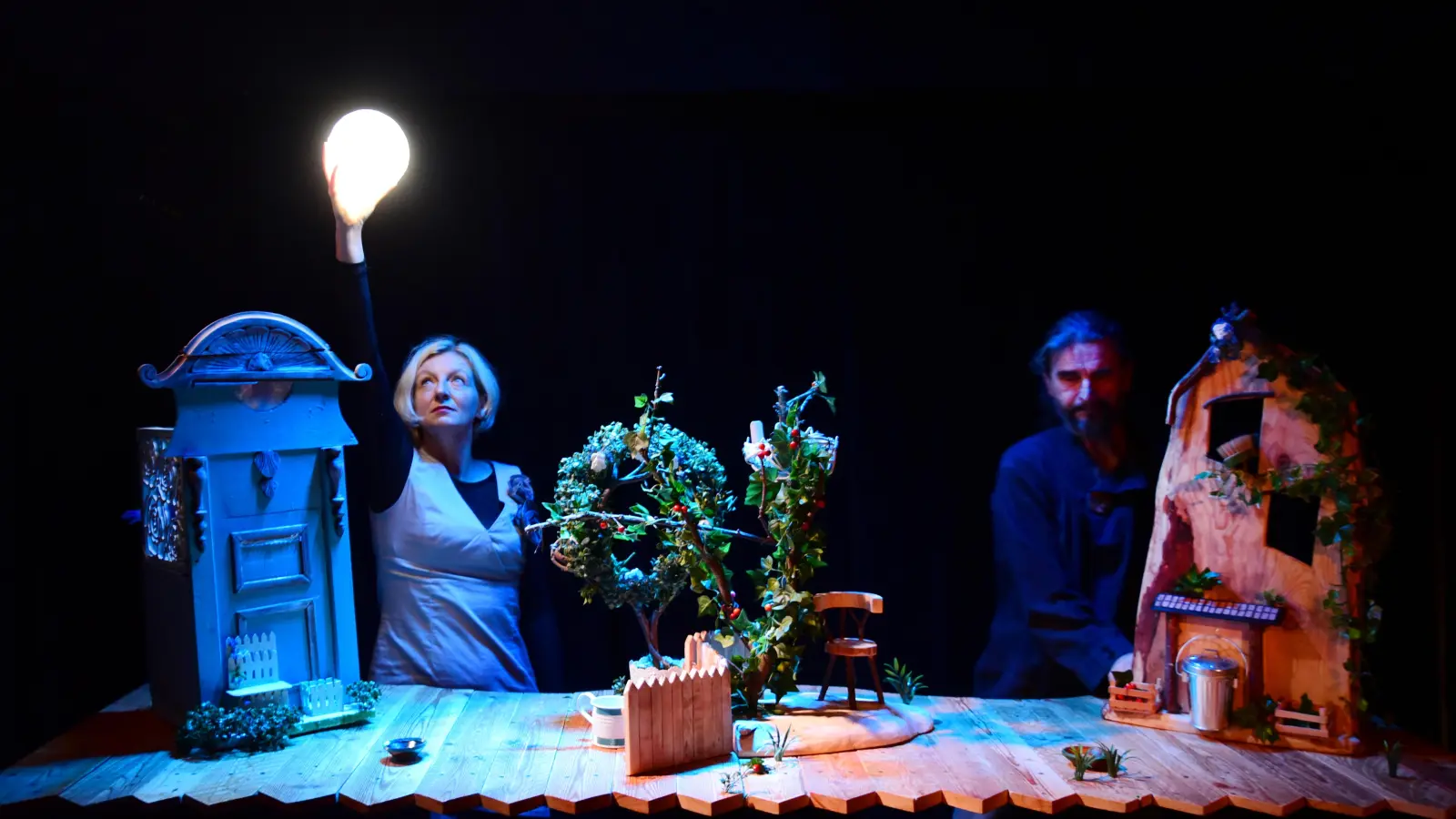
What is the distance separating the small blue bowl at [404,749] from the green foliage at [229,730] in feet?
1.53

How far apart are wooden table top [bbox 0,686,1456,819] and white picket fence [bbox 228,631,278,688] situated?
0.94 feet

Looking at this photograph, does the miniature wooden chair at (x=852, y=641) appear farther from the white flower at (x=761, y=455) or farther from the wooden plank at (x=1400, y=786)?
the wooden plank at (x=1400, y=786)

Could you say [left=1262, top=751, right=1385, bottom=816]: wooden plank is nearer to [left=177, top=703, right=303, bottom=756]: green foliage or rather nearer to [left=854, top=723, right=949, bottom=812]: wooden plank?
[left=854, top=723, right=949, bottom=812]: wooden plank

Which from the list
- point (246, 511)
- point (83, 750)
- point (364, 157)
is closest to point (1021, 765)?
point (246, 511)

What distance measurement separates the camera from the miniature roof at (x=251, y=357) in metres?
3.96

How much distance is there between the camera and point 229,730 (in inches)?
153

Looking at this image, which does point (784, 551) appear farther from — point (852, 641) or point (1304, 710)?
point (1304, 710)

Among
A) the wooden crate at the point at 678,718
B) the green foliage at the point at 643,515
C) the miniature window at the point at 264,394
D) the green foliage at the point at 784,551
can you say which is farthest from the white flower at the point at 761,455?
the miniature window at the point at 264,394

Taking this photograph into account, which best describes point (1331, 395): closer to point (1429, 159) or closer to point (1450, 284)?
point (1450, 284)

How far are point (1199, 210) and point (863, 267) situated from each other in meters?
1.40

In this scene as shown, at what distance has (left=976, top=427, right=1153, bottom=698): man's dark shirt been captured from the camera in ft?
15.4

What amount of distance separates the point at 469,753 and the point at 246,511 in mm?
1242

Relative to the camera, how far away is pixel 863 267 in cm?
478

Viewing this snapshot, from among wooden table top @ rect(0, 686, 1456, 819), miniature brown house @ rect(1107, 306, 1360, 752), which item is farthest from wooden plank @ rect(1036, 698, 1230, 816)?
miniature brown house @ rect(1107, 306, 1360, 752)
